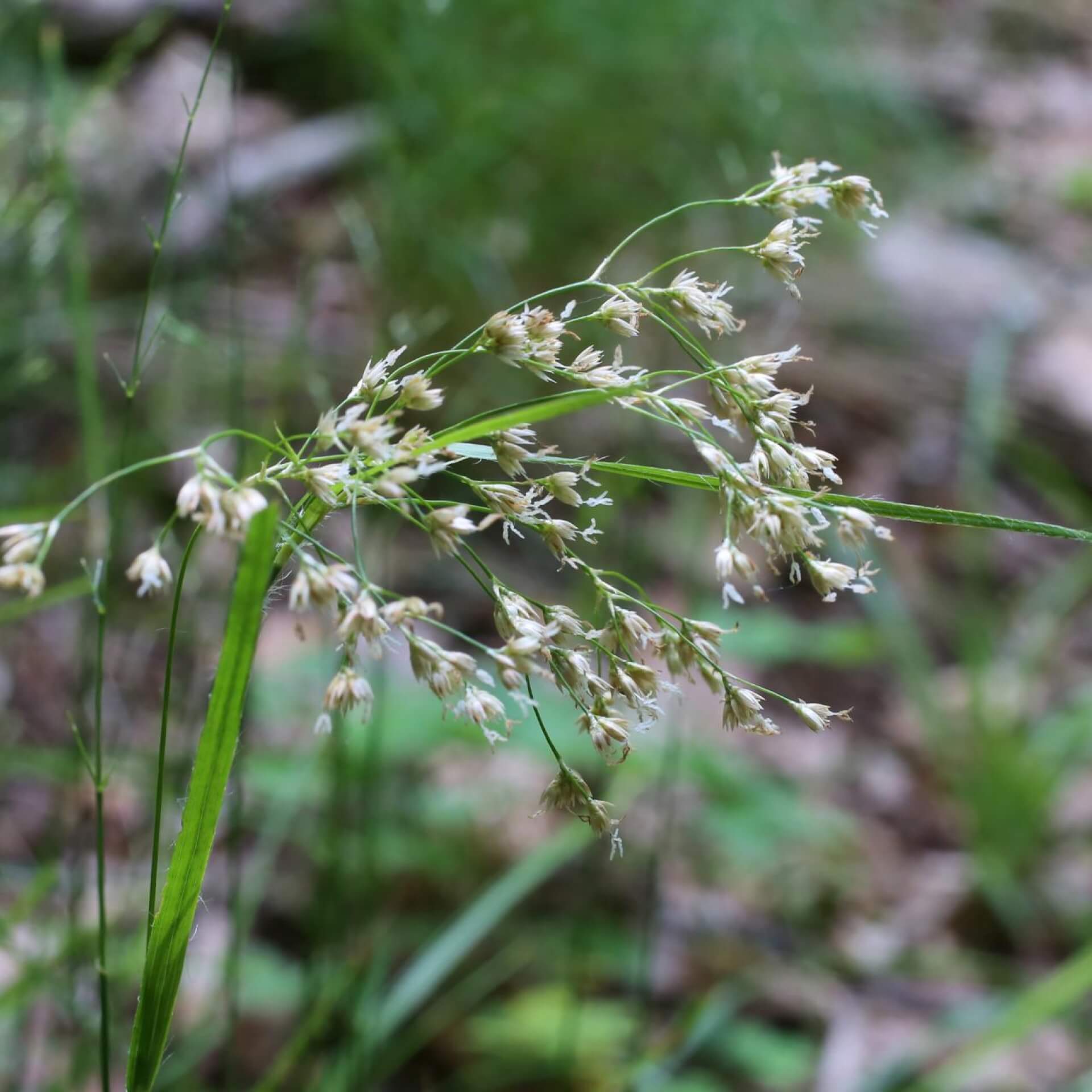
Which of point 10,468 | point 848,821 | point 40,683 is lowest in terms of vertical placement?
point 848,821

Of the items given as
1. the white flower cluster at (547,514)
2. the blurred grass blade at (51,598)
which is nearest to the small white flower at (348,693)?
the white flower cluster at (547,514)

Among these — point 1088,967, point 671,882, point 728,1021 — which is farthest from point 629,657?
point 671,882

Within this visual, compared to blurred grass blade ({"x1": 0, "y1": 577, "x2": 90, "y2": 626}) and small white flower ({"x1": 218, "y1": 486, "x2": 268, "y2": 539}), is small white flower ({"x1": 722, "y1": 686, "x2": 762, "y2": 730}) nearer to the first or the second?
small white flower ({"x1": 218, "y1": 486, "x2": 268, "y2": 539})

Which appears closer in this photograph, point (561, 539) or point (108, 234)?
point (561, 539)

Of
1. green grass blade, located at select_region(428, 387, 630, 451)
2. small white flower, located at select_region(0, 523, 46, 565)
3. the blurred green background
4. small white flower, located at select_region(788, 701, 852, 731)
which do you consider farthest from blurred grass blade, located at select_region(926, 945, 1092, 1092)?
small white flower, located at select_region(0, 523, 46, 565)

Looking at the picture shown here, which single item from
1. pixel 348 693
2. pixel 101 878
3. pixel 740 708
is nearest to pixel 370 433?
pixel 348 693

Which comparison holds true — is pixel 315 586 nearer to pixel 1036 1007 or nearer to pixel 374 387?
pixel 374 387

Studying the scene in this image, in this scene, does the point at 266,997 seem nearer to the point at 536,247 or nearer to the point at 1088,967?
the point at 1088,967
